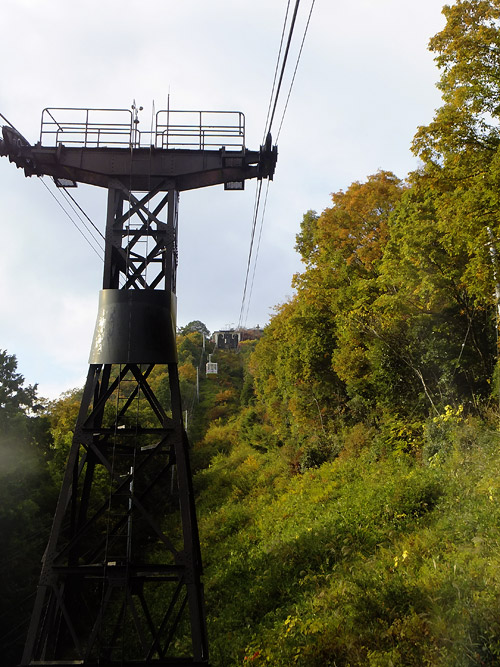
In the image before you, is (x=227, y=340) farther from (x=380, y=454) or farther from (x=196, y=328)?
(x=380, y=454)

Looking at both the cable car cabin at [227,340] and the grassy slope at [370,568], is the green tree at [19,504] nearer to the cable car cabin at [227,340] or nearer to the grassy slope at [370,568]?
the grassy slope at [370,568]

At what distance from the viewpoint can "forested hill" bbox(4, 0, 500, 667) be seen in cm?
855

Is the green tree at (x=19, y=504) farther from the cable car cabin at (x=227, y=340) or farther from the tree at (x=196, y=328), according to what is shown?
the tree at (x=196, y=328)

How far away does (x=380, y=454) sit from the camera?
697 inches

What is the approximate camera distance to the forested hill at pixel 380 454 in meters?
8.55

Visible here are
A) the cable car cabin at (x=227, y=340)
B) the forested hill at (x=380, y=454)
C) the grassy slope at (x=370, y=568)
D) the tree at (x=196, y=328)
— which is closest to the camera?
the grassy slope at (x=370, y=568)

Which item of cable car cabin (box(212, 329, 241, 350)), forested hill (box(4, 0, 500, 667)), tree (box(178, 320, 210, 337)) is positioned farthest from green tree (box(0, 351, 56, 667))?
tree (box(178, 320, 210, 337))

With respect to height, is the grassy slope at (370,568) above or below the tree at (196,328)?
below

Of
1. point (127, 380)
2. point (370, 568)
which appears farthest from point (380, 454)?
point (127, 380)

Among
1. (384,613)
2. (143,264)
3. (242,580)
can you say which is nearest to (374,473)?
(242,580)

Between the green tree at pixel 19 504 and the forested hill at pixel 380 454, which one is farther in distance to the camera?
the green tree at pixel 19 504

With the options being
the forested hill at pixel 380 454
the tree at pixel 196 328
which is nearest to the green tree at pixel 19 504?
the forested hill at pixel 380 454

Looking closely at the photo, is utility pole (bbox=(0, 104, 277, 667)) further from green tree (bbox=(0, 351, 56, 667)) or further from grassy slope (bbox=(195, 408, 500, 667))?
green tree (bbox=(0, 351, 56, 667))

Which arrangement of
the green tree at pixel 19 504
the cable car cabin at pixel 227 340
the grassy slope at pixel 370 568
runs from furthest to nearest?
the cable car cabin at pixel 227 340 → the green tree at pixel 19 504 → the grassy slope at pixel 370 568
